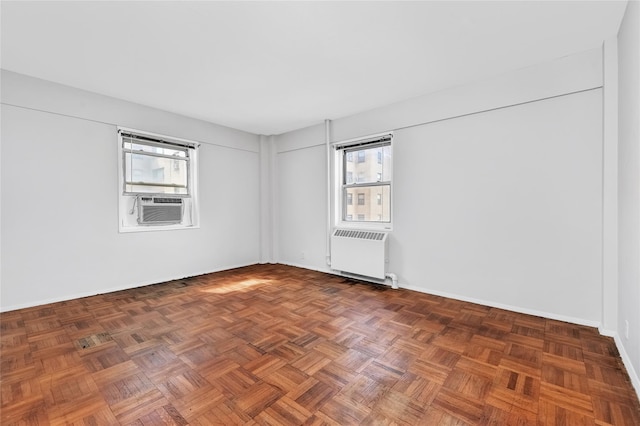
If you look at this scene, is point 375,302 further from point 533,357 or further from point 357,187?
point 357,187

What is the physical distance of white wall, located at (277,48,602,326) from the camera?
2.71 meters

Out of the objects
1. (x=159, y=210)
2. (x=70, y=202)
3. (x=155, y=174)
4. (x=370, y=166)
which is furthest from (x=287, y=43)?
(x=70, y=202)

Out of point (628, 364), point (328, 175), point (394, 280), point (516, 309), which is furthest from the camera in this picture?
point (328, 175)

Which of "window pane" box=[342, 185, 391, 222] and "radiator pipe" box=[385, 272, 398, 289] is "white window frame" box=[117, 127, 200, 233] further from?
"radiator pipe" box=[385, 272, 398, 289]

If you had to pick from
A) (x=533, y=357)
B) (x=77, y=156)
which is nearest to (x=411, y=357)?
(x=533, y=357)

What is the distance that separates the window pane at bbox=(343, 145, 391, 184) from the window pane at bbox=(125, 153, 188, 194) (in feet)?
8.92

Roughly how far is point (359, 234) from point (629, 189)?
9.54 ft

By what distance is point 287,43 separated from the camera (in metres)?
2.51

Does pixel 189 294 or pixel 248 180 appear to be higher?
pixel 248 180

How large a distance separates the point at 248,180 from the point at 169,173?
4.76ft

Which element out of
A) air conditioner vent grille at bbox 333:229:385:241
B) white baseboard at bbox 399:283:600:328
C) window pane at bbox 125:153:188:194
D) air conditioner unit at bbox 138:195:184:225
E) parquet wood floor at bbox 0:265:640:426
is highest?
window pane at bbox 125:153:188:194

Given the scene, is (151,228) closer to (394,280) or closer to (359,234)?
(359,234)

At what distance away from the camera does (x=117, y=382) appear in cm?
186

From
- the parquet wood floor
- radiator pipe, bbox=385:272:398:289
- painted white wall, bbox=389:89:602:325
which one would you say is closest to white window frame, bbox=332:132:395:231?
painted white wall, bbox=389:89:602:325
